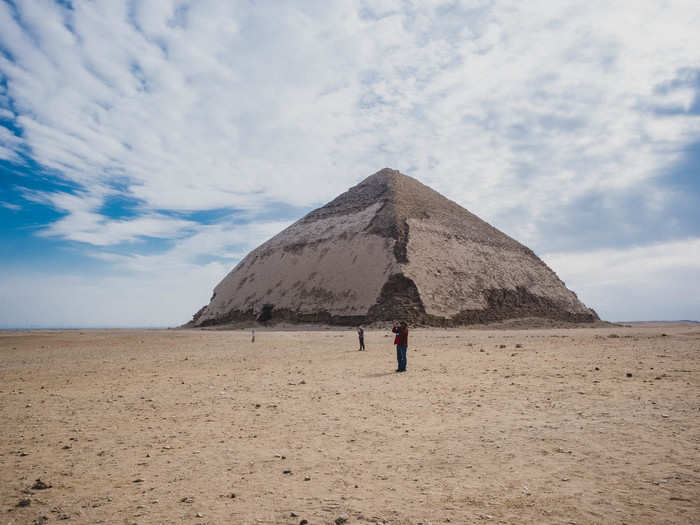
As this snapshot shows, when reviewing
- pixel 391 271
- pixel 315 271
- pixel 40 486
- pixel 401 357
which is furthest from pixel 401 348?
pixel 315 271

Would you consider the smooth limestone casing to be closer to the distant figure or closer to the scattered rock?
the distant figure

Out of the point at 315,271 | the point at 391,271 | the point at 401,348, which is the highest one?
the point at 315,271

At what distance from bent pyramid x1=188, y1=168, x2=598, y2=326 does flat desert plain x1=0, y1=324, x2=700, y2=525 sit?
85.7ft

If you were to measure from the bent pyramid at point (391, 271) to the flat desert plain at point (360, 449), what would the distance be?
85.7 ft

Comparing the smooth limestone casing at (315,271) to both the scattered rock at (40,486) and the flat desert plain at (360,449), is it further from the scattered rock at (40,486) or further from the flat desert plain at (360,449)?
the scattered rock at (40,486)

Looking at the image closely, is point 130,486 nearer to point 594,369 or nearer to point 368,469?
point 368,469

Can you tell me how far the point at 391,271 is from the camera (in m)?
38.6

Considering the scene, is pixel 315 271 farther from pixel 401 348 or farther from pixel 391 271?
pixel 401 348

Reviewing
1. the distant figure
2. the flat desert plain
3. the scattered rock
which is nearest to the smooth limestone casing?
the distant figure

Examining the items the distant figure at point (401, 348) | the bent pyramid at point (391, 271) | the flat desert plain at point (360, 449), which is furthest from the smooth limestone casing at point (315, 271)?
the flat desert plain at point (360, 449)

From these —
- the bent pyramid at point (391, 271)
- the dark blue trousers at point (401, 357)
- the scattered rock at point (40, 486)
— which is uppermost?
the bent pyramid at point (391, 271)

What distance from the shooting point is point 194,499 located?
4270 millimetres

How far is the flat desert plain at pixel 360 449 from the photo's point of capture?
4.01 metres

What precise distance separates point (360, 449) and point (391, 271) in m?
33.1
